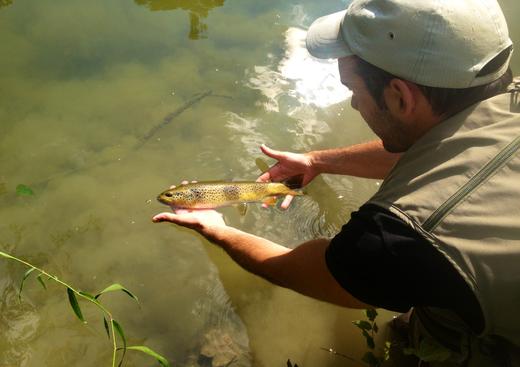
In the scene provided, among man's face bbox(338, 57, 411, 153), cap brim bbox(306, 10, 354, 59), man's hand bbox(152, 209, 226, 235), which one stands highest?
cap brim bbox(306, 10, 354, 59)

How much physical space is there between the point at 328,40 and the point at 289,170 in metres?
1.64

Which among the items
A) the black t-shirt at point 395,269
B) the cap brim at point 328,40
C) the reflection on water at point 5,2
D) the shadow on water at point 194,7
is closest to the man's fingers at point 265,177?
the cap brim at point 328,40

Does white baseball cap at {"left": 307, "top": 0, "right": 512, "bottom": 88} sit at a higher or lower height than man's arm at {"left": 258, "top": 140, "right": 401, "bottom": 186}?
higher

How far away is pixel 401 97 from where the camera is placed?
2.24 metres

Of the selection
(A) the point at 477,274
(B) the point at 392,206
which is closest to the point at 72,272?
(B) the point at 392,206

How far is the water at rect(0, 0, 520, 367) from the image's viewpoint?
3299mm

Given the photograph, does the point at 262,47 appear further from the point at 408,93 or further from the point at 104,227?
the point at 408,93

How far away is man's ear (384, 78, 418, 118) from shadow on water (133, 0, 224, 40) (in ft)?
13.5

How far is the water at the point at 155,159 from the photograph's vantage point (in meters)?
3.30

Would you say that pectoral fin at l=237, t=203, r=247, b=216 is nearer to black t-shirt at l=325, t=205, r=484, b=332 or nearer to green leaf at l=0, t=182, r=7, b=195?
black t-shirt at l=325, t=205, r=484, b=332

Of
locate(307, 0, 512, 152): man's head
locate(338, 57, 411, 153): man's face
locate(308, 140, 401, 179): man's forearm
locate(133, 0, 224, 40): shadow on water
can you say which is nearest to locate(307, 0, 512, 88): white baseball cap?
locate(307, 0, 512, 152): man's head

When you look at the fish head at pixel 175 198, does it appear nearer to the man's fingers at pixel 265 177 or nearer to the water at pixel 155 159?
the water at pixel 155 159

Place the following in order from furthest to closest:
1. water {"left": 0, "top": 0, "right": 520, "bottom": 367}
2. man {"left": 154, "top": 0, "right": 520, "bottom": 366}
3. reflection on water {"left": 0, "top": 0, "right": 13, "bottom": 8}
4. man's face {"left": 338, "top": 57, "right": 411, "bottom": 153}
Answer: reflection on water {"left": 0, "top": 0, "right": 13, "bottom": 8}, water {"left": 0, "top": 0, "right": 520, "bottom": 367}, man's face {"left": 338, "top": 57, "right": 411, "bottom": 153}, man {"left": 154, "top": 0, "right": 520, "bottom": 366}

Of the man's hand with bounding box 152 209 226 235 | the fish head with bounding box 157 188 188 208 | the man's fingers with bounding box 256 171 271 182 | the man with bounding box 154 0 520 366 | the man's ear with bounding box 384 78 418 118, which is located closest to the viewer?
the man with bounding box 154 0 520 366
